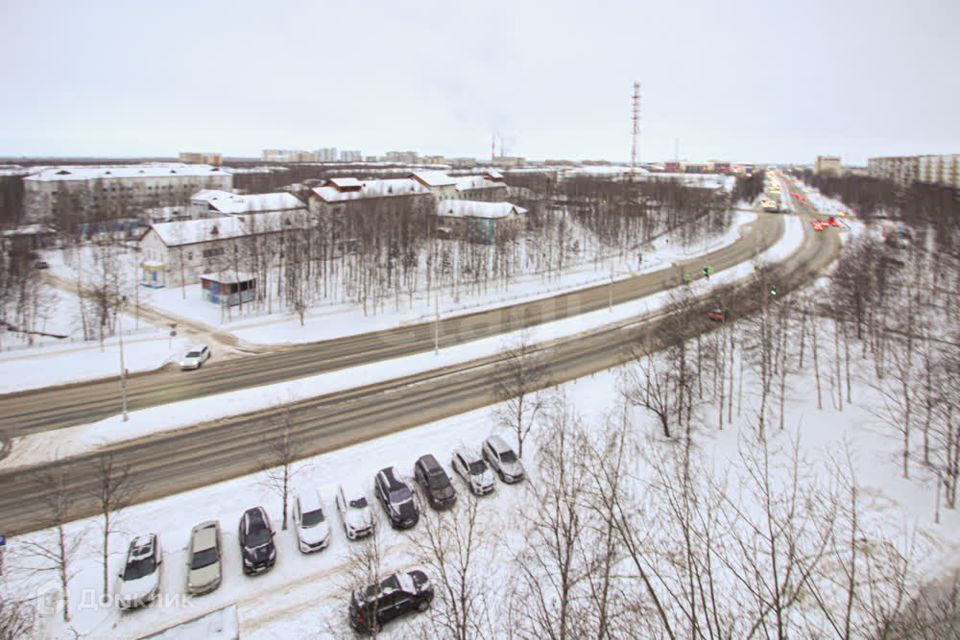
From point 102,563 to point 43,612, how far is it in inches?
68.7

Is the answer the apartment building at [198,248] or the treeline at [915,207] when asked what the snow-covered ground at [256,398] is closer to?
the apartment building at [198,248]

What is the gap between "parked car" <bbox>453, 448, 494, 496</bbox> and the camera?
17531 millimetres

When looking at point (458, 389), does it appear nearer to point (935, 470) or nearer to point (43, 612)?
point (43, 612)

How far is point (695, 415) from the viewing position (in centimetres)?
2300

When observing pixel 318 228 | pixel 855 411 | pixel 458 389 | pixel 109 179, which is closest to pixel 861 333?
pixel 855 411

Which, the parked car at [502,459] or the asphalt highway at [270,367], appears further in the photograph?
the asphalt highway at [270,367]

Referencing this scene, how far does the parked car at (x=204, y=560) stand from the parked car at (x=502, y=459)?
8.98m

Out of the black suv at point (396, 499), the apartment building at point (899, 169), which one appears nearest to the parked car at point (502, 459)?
the black suv at point (396, 499)

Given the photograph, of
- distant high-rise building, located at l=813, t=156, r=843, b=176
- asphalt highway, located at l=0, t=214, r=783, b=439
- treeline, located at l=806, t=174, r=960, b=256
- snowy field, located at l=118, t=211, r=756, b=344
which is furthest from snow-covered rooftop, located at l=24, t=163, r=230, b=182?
distant high-rise building, located at l=813, t=156, r=843, b=176

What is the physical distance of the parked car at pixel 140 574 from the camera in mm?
12930

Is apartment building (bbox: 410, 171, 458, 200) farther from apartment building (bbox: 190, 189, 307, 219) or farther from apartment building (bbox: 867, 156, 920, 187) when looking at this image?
apartment building (bbox: 867, 156, 920, 187)

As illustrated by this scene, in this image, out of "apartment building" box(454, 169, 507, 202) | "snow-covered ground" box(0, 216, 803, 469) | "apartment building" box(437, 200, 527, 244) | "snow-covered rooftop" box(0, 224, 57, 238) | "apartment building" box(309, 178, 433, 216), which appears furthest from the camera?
"apartment building" box(454, 169, 507, 202)

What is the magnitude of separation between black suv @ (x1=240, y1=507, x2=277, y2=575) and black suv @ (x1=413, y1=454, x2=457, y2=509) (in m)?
4.84

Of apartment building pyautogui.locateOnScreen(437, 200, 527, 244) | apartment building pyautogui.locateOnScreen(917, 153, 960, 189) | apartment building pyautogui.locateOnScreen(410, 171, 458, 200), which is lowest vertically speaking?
apartment building pyautogui.locateOnScreen(437, 200, 527, 244)
